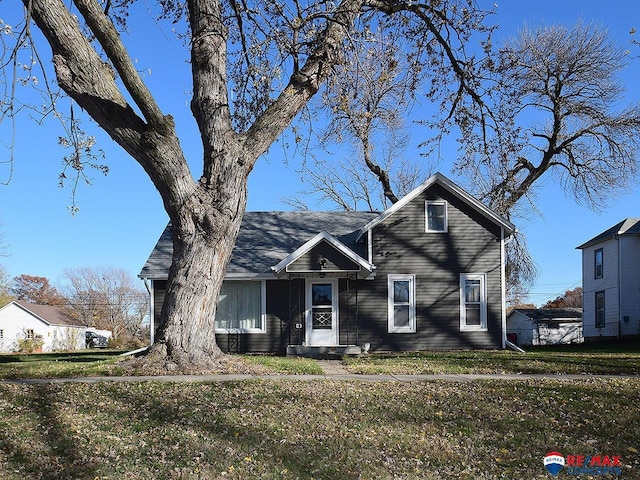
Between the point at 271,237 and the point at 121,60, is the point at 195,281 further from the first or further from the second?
the point at 271,237

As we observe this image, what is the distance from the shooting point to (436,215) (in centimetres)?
1989

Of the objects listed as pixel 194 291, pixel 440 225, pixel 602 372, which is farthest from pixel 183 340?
pixel 440 225

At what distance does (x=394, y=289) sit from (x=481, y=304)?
115 inches

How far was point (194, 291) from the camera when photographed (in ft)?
38.1

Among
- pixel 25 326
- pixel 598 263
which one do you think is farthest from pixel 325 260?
pixel 25 326

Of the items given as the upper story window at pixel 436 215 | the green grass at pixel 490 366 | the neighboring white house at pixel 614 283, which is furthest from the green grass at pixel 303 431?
the neighboring white house at pixel 614 283

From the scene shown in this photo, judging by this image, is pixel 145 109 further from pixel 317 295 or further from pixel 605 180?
pixel 605 180

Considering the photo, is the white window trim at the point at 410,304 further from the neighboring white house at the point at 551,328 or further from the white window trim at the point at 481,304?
the neighboring white house at the point at 551,328

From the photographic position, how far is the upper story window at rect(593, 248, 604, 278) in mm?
32156

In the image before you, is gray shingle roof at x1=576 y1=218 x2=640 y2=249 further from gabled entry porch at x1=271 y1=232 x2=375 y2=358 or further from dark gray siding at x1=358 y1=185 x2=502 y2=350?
→ gabled entry porch at x1=271 y1=232 x2=375 y2=358

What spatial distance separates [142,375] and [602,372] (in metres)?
9.27

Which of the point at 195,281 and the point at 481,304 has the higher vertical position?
the point at 195,281

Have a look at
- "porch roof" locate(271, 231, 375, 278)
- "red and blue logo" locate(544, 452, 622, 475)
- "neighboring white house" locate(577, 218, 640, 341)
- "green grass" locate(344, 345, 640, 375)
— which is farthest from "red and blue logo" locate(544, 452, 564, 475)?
"neighboring white house" locate(577, 218, 640, 341)

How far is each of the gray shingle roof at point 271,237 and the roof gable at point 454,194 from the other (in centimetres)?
162
